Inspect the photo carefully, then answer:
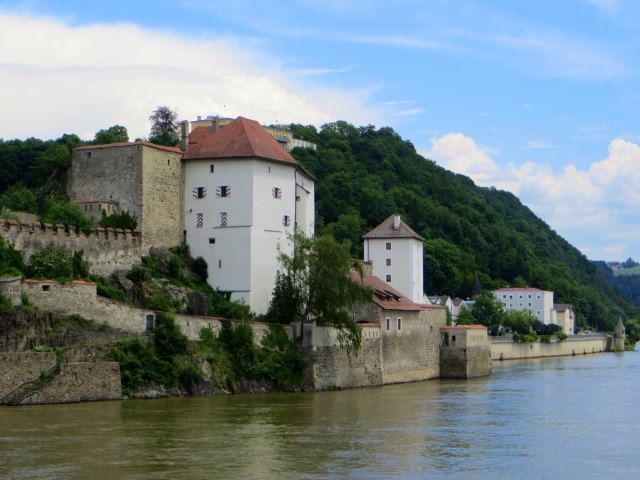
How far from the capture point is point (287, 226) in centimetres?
6031

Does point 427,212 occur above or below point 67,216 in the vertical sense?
above

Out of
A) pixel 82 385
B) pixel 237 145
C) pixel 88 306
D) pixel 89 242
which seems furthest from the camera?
pixel 237 145

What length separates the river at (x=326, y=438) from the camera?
3161cm

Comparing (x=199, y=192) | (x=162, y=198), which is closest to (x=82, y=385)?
(x=162, y=198)

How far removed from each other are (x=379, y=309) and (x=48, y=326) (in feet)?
68.2

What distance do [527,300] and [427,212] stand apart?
64.8ft

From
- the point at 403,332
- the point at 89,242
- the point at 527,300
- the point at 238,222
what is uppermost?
the point at 238,222

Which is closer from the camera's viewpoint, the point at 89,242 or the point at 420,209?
the point at 89,242

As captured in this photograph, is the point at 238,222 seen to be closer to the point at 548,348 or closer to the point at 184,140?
the point at 184,140

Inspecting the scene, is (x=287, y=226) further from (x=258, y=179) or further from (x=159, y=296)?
Answer: (x=159, y=296)

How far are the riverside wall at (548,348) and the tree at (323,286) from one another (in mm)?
46188

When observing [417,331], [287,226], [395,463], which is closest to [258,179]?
[287,226]

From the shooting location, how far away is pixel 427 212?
14112 centimetres

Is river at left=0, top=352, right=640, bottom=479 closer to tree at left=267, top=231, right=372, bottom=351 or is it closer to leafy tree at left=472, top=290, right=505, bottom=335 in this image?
tree at left=267, top=231, right=372, bottom=351
